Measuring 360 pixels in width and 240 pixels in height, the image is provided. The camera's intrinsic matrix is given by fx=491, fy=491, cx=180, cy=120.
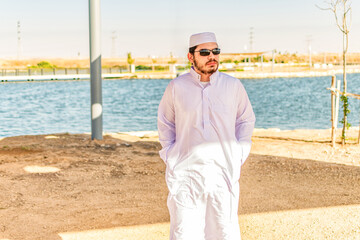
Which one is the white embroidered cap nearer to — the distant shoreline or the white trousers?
the white trousers

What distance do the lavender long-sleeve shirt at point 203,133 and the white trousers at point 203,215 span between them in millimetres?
53

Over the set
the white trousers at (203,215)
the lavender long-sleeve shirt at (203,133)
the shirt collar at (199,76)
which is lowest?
the white trousers at (203,215)

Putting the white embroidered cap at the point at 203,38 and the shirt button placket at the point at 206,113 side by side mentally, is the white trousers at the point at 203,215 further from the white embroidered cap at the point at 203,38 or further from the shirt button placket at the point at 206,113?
the white embroidered cap at the point at 203,38

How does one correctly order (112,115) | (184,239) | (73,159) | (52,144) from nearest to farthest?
(184,239)
(73,159)
(52,144)
(112,115)

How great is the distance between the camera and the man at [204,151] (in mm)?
2875

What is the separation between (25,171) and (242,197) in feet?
10.5

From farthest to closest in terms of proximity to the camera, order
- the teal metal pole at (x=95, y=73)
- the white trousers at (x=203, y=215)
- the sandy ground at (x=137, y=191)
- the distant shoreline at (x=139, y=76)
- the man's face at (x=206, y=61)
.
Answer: the distant shoreline at (x=139, y=76) → the teal metal pole at (x=95, y=73) → the sandy ground at (x=137, y=191) → the man's face at (x=206, y=61) → the white trousers at (x=203, y=215)

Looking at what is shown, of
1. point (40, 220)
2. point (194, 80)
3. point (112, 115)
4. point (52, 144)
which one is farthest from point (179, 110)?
point (112, 115)

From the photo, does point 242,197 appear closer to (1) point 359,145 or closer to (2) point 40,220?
(2) point 40,220

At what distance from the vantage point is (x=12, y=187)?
6.24 meters

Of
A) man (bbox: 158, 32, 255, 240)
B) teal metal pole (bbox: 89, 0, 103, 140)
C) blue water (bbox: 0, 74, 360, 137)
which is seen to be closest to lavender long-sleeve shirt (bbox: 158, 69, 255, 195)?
man (bbox: 158, 32, 255, 240)

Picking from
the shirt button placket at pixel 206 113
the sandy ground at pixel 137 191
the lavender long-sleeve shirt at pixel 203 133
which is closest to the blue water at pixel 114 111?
the sandy ground at pixel 137 191

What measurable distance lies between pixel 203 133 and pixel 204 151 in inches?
4.2

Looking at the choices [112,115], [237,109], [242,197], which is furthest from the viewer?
[112,115]
